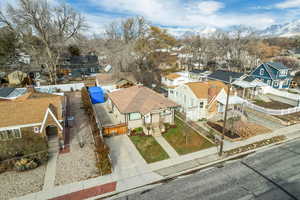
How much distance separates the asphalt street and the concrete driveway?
2236 millimetres

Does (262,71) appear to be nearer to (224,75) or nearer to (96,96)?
(224,75)

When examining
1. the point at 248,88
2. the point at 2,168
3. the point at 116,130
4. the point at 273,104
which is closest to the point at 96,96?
the point at 116,130

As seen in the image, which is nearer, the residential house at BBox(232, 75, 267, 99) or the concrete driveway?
the concrete driveway

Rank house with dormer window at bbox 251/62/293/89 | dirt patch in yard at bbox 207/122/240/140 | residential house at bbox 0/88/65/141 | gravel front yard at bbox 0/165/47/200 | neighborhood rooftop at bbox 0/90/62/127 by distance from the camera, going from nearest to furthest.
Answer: gravel front yard at bbox 0/165/47/200
residential house at bbox 0/88/65/141
neighborhood rooftop at bbox 0/90/62/127
dirt patch in yard at bbox 207/122/240/140
house with dormer window at bbox 251/62/293/89

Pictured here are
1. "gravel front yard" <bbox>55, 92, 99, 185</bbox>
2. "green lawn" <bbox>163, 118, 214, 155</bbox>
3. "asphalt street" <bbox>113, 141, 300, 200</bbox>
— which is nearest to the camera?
"asphalt street" <bbox>113, 141, 300, 200</bbox>

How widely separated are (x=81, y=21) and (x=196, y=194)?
47.2 m

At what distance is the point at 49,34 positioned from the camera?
41156mm

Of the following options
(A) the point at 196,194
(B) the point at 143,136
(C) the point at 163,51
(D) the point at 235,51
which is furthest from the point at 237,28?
(A) the point at 196,194

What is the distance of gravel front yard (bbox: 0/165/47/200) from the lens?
11.6m

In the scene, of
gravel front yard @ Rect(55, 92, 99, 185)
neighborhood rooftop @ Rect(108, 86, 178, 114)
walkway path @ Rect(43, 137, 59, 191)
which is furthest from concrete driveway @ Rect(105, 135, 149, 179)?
walkway path @ Rect(43, 137, 59, 191)

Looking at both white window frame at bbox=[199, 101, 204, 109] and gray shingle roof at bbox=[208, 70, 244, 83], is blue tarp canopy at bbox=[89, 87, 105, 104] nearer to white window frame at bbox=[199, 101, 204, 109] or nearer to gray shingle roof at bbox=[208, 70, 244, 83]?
white window frame at bbox=[199, 101, 204, 109]

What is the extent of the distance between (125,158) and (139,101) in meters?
8.52

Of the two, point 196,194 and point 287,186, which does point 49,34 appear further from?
point 287,186

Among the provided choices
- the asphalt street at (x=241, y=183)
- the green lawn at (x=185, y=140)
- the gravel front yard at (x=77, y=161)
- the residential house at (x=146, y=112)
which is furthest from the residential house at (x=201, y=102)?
the gravel front yard at (x=77, y=161)
